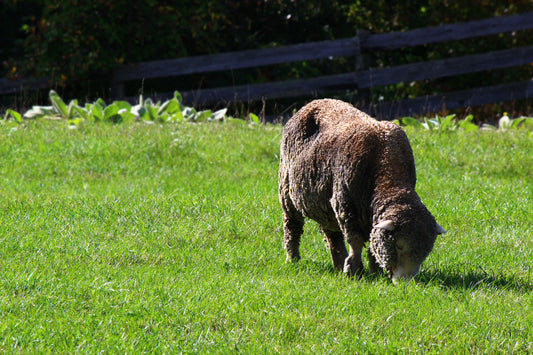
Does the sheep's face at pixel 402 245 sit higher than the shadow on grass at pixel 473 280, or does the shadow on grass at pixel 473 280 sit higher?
the sheep's face at pixel 402 245

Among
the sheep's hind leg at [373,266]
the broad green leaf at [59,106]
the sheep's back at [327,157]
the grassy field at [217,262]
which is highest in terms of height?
the sheep's back at [327,157]

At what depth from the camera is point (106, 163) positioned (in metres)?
8.85

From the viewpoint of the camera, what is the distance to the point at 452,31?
13312 millimetres

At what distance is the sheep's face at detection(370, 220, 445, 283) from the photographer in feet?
14.4

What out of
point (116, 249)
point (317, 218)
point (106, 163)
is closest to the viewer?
point (317, 218)

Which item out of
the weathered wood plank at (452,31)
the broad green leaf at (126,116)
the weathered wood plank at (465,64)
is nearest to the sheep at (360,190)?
the broad green leaf at (126,116)

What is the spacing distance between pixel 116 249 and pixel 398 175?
2.45 m

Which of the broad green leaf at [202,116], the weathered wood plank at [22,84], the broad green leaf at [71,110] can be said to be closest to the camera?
the broad green leaf at [71,110]

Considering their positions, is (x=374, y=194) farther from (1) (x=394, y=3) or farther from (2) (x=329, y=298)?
(1) (x=394, y=3)

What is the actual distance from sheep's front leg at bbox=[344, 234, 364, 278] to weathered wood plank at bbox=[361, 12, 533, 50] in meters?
8.79

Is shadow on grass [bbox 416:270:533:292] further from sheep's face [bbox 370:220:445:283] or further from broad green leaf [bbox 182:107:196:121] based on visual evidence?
broad green leaf [bbox 182:107:196:121]

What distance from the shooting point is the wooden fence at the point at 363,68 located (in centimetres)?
1287

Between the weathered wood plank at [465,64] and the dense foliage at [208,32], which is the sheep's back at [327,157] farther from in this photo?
the dense foliage at [208,32]

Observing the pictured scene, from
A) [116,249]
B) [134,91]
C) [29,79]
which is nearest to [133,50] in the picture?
[134,91]
